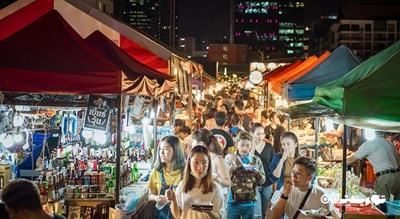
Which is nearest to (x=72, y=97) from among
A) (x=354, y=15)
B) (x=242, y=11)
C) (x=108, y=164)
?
(x=108, y=164)

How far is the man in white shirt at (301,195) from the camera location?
15.7 feet

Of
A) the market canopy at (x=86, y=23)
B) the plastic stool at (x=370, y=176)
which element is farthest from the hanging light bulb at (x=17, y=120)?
the plastic stool at (x=370, y=176)

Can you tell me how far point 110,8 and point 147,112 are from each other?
45.6 metres

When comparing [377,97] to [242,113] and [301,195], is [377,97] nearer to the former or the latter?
[301,195]

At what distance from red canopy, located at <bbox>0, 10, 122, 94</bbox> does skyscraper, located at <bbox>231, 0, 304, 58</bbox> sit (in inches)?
6195

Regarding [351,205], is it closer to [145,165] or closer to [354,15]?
[145,165]

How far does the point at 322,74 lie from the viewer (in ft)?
33.3

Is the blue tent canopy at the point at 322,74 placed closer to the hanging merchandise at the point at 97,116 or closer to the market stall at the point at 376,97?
the hanging merchandise at the point at 97,116

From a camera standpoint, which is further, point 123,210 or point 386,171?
point 386,171

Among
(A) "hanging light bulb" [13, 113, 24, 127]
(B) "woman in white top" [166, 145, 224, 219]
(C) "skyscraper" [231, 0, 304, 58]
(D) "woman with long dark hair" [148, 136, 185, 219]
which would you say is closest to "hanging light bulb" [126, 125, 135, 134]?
(A) "hanging light bulb" [13, 113, 24, 127]

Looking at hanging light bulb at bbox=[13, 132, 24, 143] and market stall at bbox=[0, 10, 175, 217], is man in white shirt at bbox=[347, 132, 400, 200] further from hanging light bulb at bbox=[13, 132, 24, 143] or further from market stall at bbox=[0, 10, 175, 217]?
hanging light bulb at bbox=[13, 132, 24, 143]

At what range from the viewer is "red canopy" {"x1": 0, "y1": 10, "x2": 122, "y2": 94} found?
612 cm

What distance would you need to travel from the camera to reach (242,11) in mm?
164625

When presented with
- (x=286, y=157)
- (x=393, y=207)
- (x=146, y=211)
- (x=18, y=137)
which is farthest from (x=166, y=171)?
(x=18, y=137)
